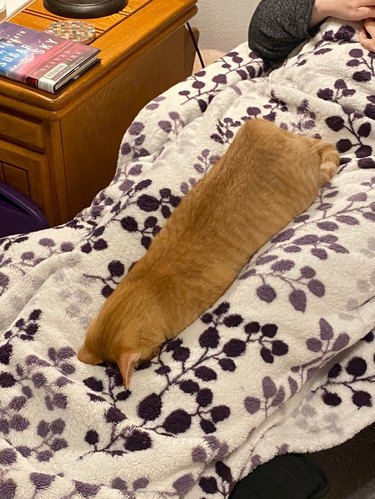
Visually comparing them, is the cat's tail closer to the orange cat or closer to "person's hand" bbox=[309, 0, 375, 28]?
the orange cat

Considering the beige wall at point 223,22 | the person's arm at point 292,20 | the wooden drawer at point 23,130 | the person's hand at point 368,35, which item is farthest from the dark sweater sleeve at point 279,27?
the wooden drawer at point 23,130

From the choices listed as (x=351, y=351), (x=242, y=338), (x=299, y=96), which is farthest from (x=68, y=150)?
(x=351, y=351)

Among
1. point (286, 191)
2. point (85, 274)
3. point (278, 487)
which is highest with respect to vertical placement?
point (286, 191)

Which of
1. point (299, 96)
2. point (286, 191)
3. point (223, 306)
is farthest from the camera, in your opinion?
point (299, 96)

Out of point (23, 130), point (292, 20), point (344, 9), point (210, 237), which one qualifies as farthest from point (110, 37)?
point (210, 237)

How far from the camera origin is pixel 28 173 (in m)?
1.62

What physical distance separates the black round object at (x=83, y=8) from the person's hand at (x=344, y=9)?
45 cm

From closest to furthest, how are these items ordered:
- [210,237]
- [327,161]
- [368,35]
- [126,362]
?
1. [126,362]
2. [210,237]
3. [327,161]
4. [368,35]

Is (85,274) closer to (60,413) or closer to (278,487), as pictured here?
(60,413)

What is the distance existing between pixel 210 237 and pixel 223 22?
3.42 feet

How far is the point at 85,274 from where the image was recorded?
1320 millimetres

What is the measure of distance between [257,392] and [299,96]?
2.15 ft

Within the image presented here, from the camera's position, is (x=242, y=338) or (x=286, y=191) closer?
(x=242, y=338)

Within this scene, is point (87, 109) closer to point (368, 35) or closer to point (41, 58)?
point (41, 58)
